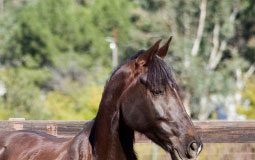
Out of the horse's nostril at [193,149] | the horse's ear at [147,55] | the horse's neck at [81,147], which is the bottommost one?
the horse's neck at [81,147]

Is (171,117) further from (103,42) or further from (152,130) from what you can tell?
(103,42)

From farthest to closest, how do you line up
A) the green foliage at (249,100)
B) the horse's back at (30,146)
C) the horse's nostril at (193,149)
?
the green foliage at (249,100)
the horse's back at (30,146)
the horse's nostril at (193,149)

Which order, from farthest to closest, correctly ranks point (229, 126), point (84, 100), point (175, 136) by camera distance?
point (84, 100) < point (229, 126) < point (175, 136)

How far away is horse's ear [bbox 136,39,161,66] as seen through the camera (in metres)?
5.05

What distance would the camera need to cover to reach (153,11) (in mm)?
40938

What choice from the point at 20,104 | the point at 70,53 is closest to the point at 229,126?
the point at 20,104

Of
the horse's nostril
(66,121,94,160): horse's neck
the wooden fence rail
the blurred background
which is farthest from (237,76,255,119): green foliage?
the horse's nostril

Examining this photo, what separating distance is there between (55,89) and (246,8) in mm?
10876

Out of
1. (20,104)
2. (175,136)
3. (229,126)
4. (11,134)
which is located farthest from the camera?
(20,104)

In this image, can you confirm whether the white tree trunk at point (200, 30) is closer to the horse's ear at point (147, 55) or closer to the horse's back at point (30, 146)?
the horse's back at point (30, 146)

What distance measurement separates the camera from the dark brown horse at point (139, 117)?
487cm

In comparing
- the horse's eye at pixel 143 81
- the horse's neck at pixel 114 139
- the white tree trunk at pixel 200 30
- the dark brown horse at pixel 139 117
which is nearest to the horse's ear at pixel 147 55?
the dark brown horse at pixel 139 117

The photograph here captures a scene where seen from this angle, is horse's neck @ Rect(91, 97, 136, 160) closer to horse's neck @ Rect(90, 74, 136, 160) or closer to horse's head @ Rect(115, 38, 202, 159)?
horse's neck @ Rect(90, 74, 136, 160)

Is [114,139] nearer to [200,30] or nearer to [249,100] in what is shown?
[249,100]
